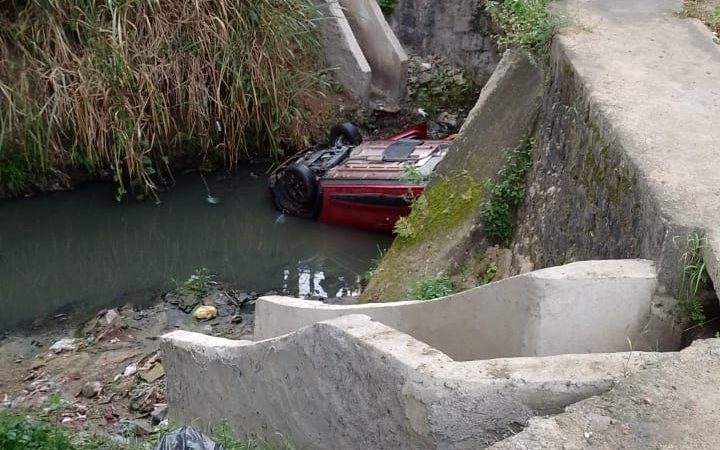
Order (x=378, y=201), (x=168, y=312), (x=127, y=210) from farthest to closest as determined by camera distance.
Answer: (x=127, y=210), (x=378, y=201), (x=168, y=312)

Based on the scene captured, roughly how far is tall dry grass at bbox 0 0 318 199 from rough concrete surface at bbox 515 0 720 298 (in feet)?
12.2

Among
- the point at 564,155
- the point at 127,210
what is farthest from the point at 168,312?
the point at 564,155

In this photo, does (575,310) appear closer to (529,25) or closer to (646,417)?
(646,417)

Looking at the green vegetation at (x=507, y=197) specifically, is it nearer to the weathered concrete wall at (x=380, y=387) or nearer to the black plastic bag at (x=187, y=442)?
the weathered concrete wall at (x=380, y=387)

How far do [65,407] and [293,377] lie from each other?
9.22ft

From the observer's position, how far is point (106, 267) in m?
7.61

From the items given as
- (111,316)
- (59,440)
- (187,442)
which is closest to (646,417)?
(187,442)

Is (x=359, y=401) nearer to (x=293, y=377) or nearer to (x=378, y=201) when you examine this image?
(x=293, y=377)

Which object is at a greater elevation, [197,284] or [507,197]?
[507,197]

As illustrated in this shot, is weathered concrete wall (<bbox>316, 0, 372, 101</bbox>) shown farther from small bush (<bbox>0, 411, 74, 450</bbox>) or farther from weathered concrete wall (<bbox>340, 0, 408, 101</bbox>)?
small bush (<bbox>0, 411, 74, 450</bbox>)

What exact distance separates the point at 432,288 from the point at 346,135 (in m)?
4.19

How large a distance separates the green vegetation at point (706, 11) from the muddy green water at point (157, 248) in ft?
10.9

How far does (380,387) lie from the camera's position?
258 centimetres

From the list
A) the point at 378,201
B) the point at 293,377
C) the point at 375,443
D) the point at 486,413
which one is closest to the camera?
the point at 486,413
